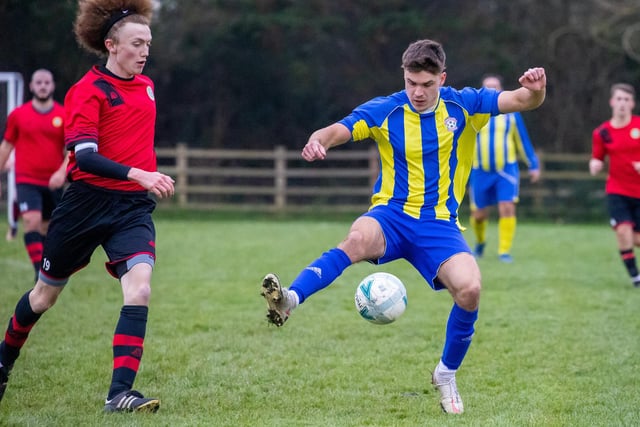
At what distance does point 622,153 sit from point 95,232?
6.47m

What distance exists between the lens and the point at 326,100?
25.0 metres

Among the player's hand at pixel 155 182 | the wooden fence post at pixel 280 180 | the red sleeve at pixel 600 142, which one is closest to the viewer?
the player's hand at pixel 155 182

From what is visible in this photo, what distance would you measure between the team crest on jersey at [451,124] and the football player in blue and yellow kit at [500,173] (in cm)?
699

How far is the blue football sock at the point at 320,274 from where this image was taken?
458cm

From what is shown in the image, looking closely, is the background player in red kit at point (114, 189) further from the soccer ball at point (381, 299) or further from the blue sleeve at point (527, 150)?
the blue sleeve at point (527, 150)

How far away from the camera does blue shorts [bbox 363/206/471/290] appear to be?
490cm

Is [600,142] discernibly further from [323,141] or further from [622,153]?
[323,141]

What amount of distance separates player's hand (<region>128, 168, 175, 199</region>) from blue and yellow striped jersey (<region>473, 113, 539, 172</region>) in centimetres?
804

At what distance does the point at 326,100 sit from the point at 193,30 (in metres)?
4.10

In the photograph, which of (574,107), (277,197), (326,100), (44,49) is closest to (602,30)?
(574,107)

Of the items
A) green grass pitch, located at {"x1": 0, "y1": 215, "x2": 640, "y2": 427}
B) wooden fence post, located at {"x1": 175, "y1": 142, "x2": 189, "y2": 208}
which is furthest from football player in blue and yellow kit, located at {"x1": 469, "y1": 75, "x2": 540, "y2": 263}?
wooden fence post, located at {"x1": 175, "y1": 142, "x2": 189, "y2": 208}

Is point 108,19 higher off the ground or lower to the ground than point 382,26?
lower

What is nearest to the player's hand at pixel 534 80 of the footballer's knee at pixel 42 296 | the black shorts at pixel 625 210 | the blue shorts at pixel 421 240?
the blue shorts at pixel 421 240

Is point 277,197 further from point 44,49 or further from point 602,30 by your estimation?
point 602,30
